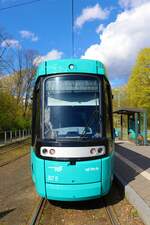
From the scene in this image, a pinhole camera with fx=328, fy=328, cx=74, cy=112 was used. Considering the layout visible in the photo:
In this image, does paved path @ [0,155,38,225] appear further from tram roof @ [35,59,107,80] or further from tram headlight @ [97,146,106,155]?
tram roof @ [35,59,107,80]

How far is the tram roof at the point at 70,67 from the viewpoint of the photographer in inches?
278

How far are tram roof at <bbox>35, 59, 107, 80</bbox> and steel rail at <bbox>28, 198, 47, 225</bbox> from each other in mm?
2876

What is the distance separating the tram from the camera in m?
6.51

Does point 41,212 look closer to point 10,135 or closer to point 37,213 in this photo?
point 37,213

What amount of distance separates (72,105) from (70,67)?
820 mm

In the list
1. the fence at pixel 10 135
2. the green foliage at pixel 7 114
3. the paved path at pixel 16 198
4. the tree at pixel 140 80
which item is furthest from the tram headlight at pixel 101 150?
the tree at pixel 140 80

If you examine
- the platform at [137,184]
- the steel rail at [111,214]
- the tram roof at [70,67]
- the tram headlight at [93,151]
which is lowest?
the steel rail at [111,214]

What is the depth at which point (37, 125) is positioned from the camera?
7.05 metres

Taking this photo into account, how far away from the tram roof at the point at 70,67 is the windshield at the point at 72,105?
0.44 ft

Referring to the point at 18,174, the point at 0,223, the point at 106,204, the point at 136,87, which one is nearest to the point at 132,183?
the point at 106,204

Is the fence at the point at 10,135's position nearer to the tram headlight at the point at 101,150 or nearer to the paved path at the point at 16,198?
the paved path at the point at 16,198

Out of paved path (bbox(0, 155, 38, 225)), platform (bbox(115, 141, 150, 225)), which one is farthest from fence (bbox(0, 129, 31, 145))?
platform (bbox(115, 141, 150, 225))

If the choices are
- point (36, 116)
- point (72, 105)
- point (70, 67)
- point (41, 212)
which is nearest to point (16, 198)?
point (41, 212)

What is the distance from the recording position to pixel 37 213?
21.6ft
